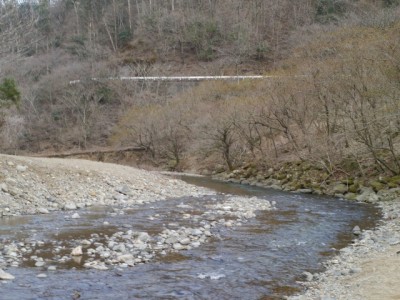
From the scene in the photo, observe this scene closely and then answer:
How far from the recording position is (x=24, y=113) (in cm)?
5534

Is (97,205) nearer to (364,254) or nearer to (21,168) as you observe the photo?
(21,168)

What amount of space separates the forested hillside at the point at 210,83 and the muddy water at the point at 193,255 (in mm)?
5359

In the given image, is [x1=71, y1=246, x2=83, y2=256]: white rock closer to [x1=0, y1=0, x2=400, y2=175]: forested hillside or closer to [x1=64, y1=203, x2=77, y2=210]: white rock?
[x1=0, y1=0, x2=400, y2=175]: forested hillside

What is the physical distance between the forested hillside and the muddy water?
17.6 ft

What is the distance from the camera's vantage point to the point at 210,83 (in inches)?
1983

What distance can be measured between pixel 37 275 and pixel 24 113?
50853 millimetres

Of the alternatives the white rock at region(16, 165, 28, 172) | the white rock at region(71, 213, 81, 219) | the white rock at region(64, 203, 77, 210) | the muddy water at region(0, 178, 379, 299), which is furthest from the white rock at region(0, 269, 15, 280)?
the white rock at region(16, 165, 28, 172)

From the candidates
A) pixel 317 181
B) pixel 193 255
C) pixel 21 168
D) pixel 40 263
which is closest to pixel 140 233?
pixel 193 255

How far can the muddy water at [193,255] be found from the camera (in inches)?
317

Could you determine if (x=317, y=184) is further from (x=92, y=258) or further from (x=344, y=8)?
(x=344, y=8)

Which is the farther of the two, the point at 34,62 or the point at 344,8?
the point at 34,62

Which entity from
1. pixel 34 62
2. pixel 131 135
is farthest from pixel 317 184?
pixel 34 62

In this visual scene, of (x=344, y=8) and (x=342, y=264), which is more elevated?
(x=344, y=8)

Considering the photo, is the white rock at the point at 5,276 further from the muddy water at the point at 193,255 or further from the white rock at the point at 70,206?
the white rock at the point at 70,206
